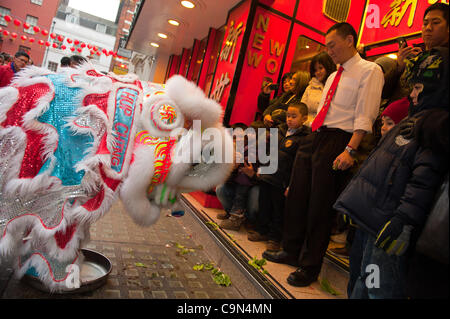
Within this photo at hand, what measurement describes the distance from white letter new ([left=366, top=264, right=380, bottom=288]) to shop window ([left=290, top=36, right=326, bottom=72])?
11.5 ft

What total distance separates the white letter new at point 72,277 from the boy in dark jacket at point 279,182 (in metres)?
1.49

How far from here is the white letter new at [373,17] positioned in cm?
349

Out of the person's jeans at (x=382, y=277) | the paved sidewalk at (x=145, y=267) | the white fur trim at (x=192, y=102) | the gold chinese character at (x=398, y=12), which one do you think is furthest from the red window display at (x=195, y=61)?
the person's jeans at (x=382, y=277)

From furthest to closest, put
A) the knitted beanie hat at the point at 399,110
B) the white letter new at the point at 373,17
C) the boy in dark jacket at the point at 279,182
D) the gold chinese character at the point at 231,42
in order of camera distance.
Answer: the gold chinese character at the point at 231,42, the white letter new at the point at 373,17, the boy in dark jacket at the point at 279,182, the knitted beanie hat at the point at 399,110

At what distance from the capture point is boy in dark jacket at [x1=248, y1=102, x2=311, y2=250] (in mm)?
2326

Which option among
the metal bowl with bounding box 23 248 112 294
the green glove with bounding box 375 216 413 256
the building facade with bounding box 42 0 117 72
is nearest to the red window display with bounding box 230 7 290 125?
the metal bowl with bounding box 23 248 112 294

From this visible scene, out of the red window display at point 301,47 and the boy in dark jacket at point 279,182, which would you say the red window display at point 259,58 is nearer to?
the red window display at point 301,47

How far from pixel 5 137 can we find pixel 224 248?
151 centimetres

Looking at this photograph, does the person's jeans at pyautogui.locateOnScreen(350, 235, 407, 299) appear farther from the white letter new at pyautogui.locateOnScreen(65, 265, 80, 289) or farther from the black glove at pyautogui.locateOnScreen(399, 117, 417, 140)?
the white letter new at pyautogui.locateOnScreen(65, 265, 80, 289)

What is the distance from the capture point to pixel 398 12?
10.2ft

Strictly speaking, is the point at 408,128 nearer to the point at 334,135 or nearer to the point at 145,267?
the point at 334,135

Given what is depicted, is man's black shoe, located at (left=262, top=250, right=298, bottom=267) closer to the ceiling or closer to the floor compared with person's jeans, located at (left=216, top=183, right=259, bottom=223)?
closer to the floor

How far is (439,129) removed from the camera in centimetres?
74
